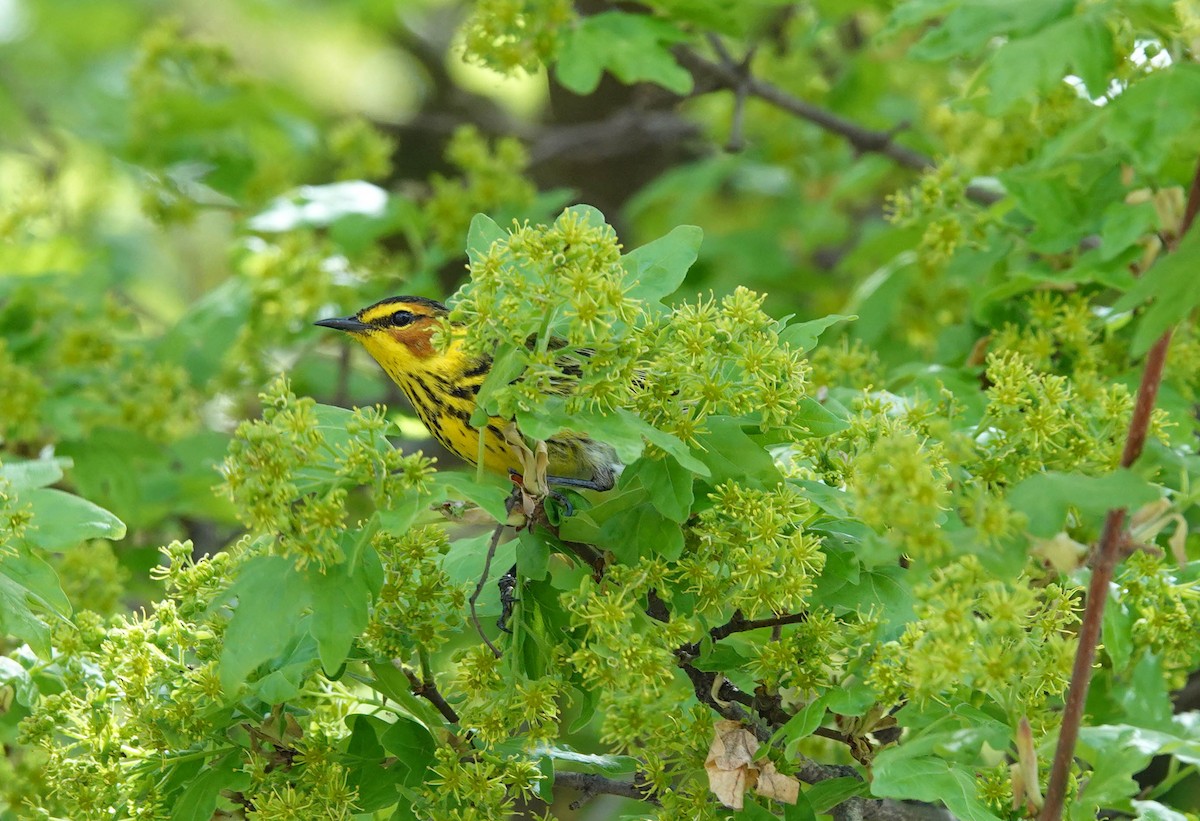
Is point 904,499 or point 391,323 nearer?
point 904,499

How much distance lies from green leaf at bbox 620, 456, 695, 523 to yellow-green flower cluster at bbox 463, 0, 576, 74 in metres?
1.82

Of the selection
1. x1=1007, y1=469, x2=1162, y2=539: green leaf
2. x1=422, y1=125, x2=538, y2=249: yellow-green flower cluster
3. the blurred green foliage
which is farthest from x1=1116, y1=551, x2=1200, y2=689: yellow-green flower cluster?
x1=422, y1=125, x2=538, y2=249: yellow-green flower cluster

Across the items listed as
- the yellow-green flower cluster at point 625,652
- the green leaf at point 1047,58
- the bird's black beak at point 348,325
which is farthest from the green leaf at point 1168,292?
the bird's black beak at point 348,325

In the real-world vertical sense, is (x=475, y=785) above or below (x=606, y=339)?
below

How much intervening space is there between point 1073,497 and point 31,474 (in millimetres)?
2056

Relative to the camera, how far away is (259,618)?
191cm

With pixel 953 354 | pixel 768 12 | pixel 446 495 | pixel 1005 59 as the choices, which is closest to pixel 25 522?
pixel 446 495

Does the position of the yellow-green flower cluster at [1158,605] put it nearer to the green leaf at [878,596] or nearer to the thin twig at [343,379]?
the green leaf at [878,596]

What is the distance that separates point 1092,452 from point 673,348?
2.20 ft

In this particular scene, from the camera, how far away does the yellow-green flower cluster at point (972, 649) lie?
1.68 meters

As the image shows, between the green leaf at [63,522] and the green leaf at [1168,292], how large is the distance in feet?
5.96

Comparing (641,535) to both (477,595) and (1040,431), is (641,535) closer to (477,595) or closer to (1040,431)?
(477,595)

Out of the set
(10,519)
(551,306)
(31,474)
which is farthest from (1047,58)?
(31,474)

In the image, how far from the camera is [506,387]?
1875mm
